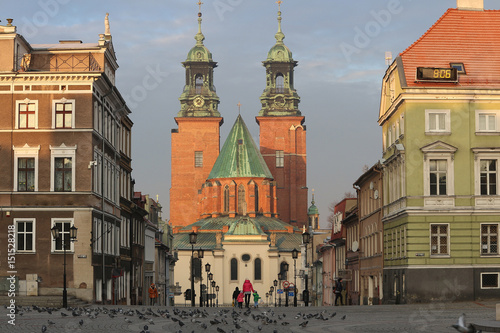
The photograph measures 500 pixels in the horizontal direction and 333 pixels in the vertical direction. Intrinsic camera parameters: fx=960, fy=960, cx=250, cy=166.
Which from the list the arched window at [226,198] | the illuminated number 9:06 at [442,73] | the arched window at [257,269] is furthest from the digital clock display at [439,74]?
the arched window at [226,198]

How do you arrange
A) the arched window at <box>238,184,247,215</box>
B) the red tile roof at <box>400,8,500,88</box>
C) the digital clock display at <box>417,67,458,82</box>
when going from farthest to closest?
1. the arched window at <box>238,184,247,215</box>
2. the red tile roof at <box>400,8,500,88</box>
3. the digital clock display at <box>417,67,458,82</box>

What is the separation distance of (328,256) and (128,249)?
33686 mm

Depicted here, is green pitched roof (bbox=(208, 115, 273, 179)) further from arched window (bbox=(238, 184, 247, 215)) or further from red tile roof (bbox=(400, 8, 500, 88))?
red tile roof (bbox=(400, 8, 500, 88))

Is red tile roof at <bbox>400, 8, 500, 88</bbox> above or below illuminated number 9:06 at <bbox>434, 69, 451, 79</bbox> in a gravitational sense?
above

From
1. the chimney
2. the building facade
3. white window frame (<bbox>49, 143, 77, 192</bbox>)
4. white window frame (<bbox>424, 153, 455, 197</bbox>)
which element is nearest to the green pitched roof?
the chimney

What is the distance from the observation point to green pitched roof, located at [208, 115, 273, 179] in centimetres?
15688

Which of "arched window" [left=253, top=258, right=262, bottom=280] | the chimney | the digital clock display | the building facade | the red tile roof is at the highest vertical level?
the chimney

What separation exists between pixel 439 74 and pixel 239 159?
113177 mm

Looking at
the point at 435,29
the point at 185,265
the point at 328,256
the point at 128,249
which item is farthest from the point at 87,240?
the point at 185,265

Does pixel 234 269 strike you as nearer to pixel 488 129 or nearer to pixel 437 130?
pixel 437 130

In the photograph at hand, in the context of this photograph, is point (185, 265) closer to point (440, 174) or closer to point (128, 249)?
point (128, 249)

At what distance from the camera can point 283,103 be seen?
16050 centimetres

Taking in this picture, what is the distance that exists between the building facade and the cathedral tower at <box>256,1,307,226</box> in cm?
10790

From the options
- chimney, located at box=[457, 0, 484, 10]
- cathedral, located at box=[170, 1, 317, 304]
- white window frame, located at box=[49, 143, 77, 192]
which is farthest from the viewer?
cathedral, located at box=[170, 1, 317, 304]
